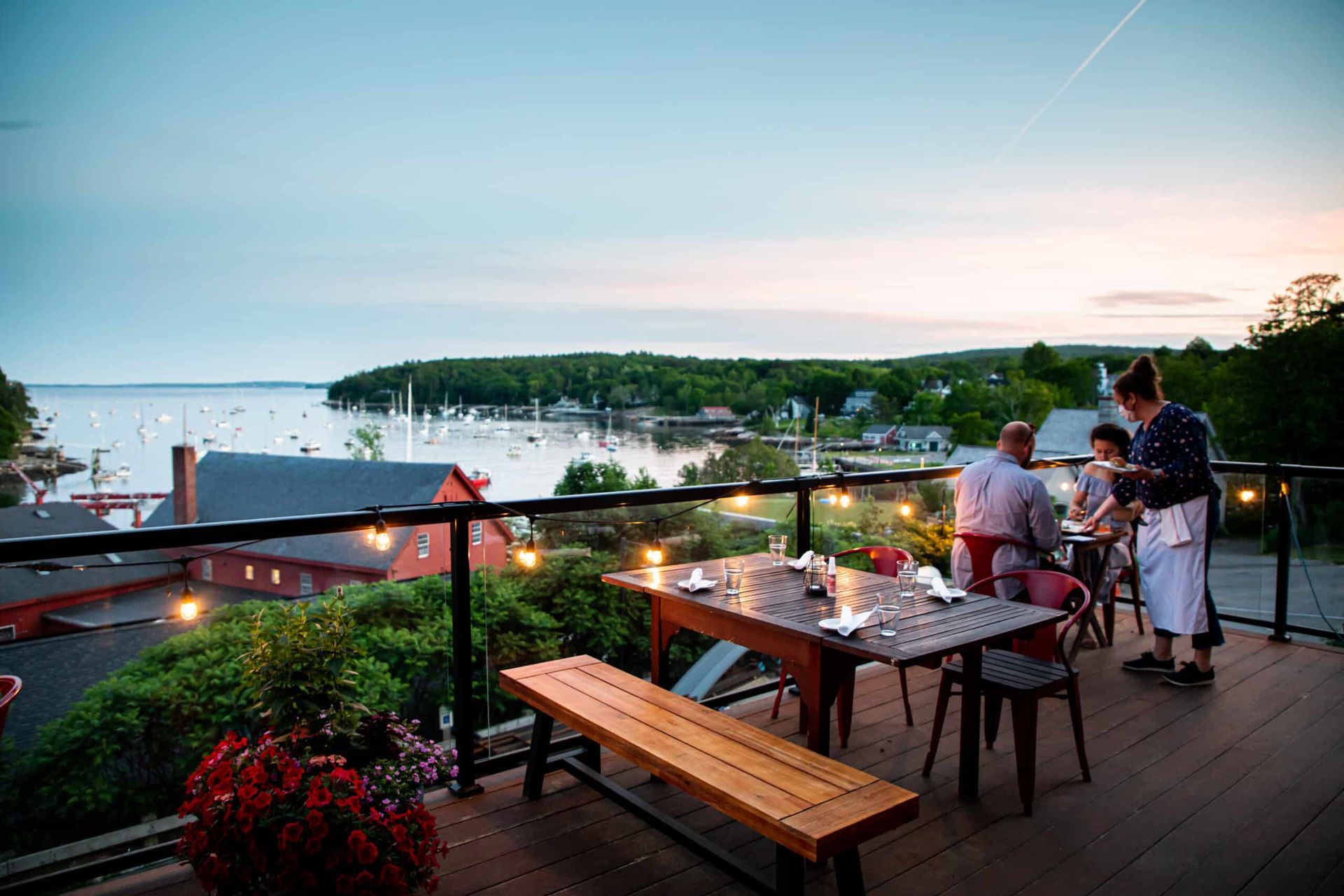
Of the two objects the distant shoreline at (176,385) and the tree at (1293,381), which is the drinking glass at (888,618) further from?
the tree at (1293,381)

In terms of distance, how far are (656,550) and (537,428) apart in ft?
95.3

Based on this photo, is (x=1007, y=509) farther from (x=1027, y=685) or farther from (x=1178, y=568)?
(x=1178, y=568)

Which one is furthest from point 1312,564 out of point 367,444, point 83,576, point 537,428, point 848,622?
point 367,444

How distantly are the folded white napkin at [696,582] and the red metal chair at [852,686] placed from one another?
0.66 metres

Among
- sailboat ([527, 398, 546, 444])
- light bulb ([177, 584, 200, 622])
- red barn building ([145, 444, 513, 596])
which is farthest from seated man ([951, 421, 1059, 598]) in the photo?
sailboat ([527, 398, 546, 444])

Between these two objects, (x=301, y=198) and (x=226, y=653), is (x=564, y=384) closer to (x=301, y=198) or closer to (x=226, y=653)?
(x=301, y=198)

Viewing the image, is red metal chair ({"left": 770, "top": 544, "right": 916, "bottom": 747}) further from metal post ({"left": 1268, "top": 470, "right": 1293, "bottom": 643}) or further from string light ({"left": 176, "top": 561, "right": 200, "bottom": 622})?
metal post ({"left": 1268, "top": 470, "right": 1293, "bottom": 643})

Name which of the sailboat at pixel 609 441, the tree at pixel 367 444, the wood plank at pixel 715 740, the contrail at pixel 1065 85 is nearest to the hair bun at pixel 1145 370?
the wood plank at pixel 715 740

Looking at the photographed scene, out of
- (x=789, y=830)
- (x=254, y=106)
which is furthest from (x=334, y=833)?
→ (x=254, y=106)

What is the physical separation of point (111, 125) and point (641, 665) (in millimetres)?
29653

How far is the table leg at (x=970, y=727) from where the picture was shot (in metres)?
3.13

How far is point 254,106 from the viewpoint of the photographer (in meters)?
22.1

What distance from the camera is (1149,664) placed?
15.3 feet

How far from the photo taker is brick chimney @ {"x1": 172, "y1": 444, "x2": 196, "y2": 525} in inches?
961
